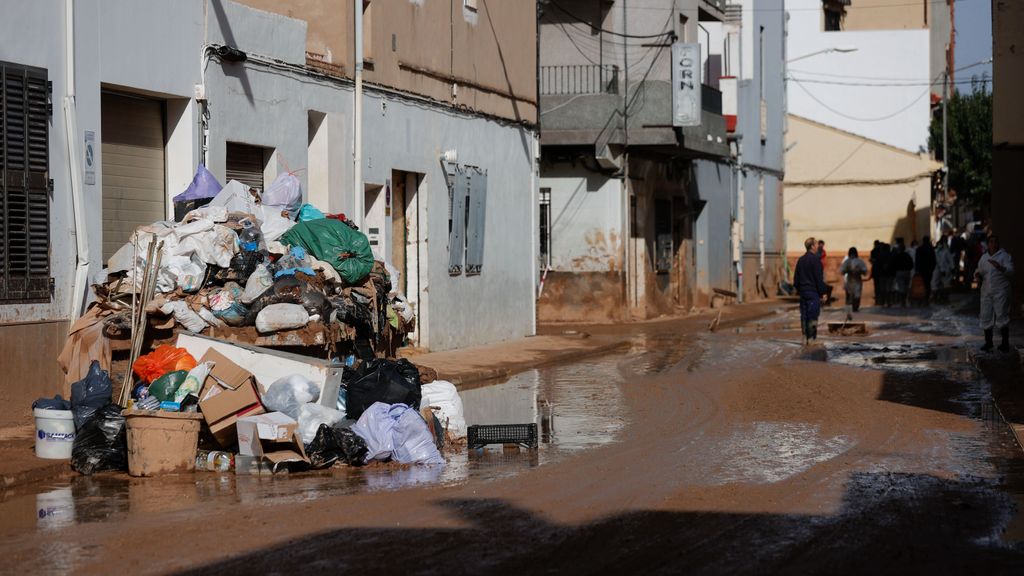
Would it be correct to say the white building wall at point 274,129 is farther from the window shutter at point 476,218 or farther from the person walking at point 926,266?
the person walking at point 926,266

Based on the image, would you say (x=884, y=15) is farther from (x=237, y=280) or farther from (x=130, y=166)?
(x=237, y=280)

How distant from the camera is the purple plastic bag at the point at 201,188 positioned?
1466cm

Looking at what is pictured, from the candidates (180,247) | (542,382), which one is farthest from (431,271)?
(180,247)

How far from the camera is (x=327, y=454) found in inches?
426

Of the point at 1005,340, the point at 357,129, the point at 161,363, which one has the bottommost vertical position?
the point at 1005,340

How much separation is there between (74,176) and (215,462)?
3.88 m

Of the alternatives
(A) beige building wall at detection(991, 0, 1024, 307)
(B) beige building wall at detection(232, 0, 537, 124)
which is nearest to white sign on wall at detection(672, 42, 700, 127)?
(B) beige building wall at detection(232, 0, 537, 124)

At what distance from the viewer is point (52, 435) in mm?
10883

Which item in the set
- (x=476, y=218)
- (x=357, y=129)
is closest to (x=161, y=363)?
(x=357, y=129)

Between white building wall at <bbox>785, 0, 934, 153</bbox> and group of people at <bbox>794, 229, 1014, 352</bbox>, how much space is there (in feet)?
50.8

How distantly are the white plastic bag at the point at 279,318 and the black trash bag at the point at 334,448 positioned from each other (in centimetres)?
260

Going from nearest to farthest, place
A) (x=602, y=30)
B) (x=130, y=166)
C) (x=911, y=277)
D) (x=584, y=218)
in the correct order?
(x=130, y=166), (x=584, y=218), (x=602, y=30), (x=911, y=277)

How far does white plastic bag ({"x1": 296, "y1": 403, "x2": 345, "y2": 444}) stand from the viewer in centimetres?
1093

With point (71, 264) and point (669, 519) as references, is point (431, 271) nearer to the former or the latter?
point (71, 264)
